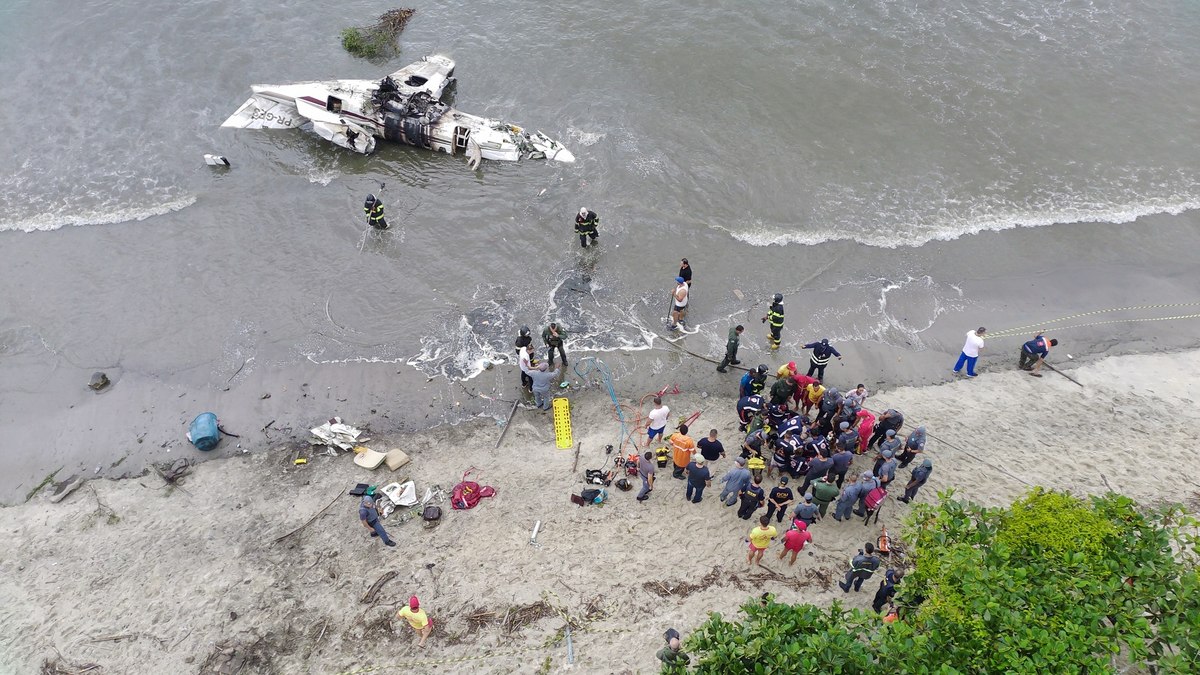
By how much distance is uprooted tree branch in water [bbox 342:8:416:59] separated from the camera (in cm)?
2695

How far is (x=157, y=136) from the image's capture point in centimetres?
2384

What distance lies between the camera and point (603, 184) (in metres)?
21.9

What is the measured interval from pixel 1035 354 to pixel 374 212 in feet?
60.2

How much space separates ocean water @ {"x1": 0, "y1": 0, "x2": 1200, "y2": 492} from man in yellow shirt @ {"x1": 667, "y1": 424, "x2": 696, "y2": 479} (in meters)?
4.63

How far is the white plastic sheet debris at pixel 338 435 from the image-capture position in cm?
1482

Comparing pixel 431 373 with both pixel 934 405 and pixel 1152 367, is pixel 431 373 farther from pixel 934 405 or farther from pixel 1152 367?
pixel 1152 367

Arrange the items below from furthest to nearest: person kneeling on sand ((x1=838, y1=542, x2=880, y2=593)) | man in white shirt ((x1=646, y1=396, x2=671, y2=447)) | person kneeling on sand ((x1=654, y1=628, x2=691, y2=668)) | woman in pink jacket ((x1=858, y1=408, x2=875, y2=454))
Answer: man in white shirt ((x1=646, y1=396, x2=671, y2=447)) → woman in pink jacket ((x1=858, y1=408, x2=875, y2=454)) → person kneeling on sand ((x1=838, y1=542, x2=880, y2=593)) → person kneeling on sand ((x1=654, y1=628, x2=691, y2=668))

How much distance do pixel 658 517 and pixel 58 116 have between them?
2698 cm

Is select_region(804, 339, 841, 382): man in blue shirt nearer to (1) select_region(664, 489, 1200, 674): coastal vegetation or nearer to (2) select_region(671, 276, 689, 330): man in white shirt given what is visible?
(2) select_region(671, 276, 689, 330): man in white shirt

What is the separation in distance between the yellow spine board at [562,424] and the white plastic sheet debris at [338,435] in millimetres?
4362

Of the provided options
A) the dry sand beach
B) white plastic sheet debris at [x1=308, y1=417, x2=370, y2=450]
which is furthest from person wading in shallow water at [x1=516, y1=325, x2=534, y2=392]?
white plastic sheet debris at [x1=308, y1=417, x2=370, y2=450]

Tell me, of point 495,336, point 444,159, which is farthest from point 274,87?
point 495,336

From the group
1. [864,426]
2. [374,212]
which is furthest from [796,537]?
[374,212]

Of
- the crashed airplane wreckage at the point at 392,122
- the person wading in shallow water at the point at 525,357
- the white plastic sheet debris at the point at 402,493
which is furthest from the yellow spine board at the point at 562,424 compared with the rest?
the crashed airplane wreckage at the point at 392,122
